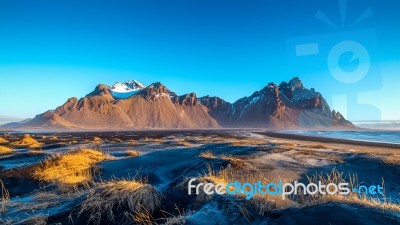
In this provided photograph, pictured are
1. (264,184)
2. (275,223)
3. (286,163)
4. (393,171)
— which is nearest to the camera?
(275,223)

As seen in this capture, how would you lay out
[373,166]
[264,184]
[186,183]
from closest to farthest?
1. [186,183]
2. [264,184]
3. [373,166]

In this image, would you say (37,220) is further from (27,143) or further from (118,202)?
(27,143)

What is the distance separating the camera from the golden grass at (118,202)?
19.6ft

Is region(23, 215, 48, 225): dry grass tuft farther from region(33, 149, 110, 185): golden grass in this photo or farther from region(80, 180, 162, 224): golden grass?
region(33, 149, 110, 185): golden grass

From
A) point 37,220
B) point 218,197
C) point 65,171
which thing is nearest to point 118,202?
point 37,220

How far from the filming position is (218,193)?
6777mm

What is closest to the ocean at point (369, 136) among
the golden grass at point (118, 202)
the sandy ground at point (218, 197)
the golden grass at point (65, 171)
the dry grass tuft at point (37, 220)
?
the sandy ground at point (218, 197)

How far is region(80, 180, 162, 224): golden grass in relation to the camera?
235 inches

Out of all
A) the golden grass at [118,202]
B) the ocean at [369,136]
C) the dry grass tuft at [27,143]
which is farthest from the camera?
the ocean at [369,136]

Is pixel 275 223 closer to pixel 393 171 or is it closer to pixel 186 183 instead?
pixel 186 183

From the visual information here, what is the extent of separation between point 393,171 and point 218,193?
8126 mm

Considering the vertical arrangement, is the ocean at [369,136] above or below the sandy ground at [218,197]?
below

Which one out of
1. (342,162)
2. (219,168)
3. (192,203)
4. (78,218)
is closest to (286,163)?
(342,162)

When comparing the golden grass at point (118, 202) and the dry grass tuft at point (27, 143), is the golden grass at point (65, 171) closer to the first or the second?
the golden grass at point (118, 202)
